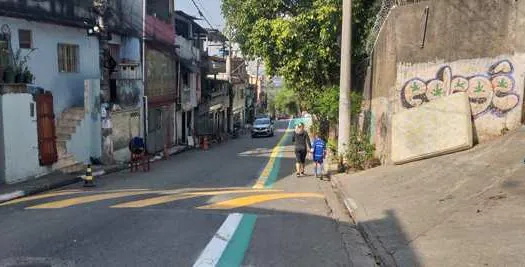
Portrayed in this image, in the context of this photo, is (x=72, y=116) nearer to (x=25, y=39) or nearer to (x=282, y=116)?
(x=25, y=39)

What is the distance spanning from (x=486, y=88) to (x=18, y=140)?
1241cm

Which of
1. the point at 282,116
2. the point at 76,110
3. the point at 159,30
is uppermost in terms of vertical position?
the point at 159,30

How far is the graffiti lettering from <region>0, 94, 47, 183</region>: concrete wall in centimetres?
1106

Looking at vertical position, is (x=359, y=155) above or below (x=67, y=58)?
below

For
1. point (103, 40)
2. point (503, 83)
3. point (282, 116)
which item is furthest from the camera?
point (282, 116)

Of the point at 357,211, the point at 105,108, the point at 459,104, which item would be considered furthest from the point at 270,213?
the point at 105,108

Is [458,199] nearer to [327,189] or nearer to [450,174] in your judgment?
[450,174]

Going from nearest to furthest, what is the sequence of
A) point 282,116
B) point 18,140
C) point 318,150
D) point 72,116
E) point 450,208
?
1. point 450,208
2. point 18,140
3. point 318,150
4. point 72,116
5. point 282,116

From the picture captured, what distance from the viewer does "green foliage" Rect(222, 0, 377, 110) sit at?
925 inches

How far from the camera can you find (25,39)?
1986cm

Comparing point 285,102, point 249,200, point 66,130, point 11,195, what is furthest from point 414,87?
point 285,102

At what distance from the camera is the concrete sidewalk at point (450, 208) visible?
7219 millimetres

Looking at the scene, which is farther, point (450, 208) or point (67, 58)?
point (67, 58)

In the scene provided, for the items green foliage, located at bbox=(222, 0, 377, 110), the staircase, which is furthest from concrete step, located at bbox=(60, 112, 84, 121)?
green foliage, located at bbox=(222, 0, 377, 110)
